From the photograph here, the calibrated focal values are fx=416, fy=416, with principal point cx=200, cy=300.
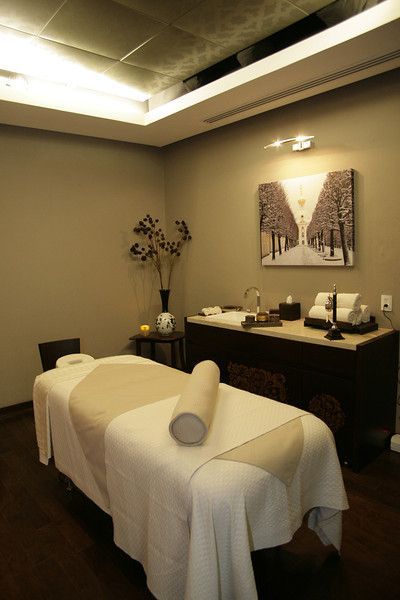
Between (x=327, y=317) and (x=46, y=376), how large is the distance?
1.76 m

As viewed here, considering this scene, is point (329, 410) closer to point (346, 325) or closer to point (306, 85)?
point (346, 325)

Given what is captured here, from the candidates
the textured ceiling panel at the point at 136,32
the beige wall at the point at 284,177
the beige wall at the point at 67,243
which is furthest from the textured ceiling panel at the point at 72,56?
the beige wall at the point at 284,177

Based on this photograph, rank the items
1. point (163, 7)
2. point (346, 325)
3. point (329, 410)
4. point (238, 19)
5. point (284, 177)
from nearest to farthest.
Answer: point (163, 7), point (238, 19), point (329, 410), point (346, 325), point (284, 177)

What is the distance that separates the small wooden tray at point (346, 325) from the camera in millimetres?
2586

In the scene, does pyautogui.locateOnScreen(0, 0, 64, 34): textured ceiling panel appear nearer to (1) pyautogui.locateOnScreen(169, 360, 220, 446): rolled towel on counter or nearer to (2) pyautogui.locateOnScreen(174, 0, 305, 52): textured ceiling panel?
(2) pyautogui.locateOnScreen(174, 0, 305, 52): textured ceiling panel

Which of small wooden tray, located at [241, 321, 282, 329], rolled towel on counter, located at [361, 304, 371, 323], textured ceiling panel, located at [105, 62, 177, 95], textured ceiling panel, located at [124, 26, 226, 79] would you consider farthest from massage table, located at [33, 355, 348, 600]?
textured ceiling panel, located at [105, 62, 177, 95]

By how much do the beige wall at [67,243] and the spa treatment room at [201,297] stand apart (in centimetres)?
2

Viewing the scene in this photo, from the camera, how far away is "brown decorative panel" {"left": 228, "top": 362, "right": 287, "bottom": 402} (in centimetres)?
280

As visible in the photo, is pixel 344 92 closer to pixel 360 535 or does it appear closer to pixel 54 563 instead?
pixel 360 535

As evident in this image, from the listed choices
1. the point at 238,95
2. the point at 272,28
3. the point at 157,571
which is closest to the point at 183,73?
the point at 238,95

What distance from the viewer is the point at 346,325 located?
262 centimetres

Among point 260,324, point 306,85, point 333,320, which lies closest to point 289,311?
point 260,324

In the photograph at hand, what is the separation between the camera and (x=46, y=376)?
2262mm

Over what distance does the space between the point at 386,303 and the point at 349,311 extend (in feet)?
1.00
